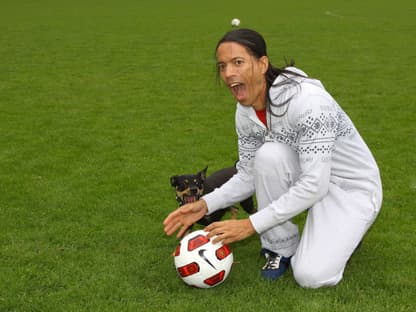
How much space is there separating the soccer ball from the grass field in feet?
0.40

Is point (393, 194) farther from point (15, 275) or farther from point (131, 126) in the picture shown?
point (131, 126)

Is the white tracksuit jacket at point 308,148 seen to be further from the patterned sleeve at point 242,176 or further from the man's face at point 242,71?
the man's face at point 242,71

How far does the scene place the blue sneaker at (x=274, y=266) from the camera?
180 inches

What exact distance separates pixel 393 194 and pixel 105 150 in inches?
162

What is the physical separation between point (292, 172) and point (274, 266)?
2.60ft

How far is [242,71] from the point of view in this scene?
4.05 meters

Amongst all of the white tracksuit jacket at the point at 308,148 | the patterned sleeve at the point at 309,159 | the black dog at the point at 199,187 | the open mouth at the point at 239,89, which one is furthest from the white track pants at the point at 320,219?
the black dog at the point at 199,187

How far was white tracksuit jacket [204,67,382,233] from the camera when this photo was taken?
4062mm

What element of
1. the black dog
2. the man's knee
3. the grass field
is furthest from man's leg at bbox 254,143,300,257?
the black dog

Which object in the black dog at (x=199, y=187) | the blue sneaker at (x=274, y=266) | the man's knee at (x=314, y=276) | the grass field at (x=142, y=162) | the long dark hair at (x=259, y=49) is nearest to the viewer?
the long dark hair at (x=259, y=49)

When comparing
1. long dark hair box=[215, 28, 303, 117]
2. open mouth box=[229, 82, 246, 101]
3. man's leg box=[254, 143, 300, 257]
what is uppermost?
long dark hair box=[215, 28, 303, 117]

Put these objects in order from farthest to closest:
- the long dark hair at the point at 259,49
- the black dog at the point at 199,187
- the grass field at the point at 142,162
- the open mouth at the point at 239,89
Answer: the black dog at the point at 199,187, the grass field at the point at 142,162, the open mouth at the point at 239,89, the long dark hair at the point at 259,49

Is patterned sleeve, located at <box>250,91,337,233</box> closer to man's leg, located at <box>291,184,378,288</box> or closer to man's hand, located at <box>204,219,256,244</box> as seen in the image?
man's hand, located at <box>204,219,256,244</box>

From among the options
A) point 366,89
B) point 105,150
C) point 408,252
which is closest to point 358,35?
point 366,89
